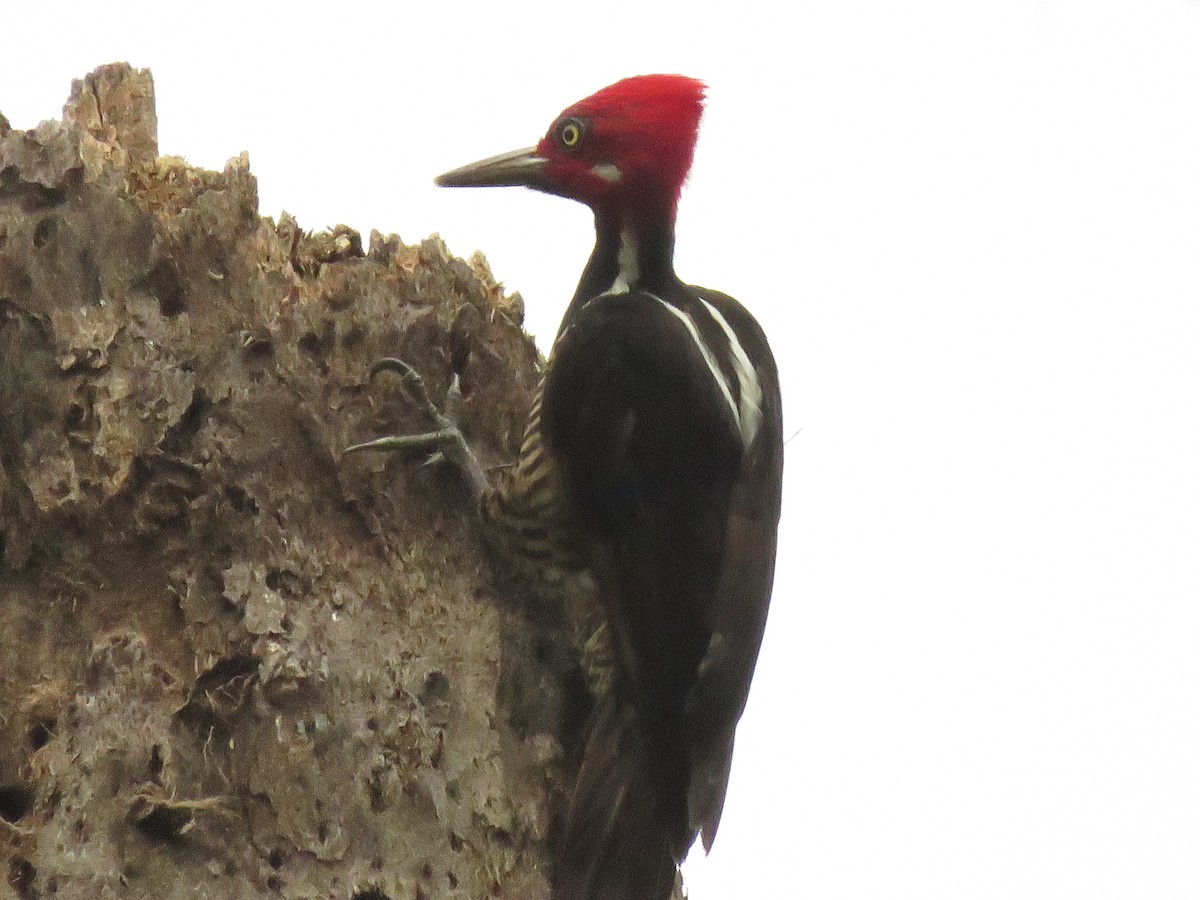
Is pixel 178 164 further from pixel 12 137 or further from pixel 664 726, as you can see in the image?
pixel 664 726

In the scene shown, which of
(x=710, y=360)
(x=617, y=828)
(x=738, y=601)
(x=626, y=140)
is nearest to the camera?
(x=617, y=828)

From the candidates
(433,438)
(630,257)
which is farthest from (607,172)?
(433,438)

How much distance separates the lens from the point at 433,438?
2.31 metres

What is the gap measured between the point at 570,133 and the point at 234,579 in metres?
1.17

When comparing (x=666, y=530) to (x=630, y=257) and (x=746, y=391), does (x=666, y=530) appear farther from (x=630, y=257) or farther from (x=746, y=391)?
(x=630, y=257)

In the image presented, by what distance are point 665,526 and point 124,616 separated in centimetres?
91

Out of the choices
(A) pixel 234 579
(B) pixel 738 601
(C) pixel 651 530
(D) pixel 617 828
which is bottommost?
(D) pixel 617 828

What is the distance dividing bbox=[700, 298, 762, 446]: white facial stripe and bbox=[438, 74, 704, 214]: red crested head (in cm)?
30

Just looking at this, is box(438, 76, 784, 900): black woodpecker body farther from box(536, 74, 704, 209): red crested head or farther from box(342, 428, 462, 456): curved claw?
box(342, 428, 462, 456): curved claw

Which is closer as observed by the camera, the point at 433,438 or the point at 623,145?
the point at 433,438

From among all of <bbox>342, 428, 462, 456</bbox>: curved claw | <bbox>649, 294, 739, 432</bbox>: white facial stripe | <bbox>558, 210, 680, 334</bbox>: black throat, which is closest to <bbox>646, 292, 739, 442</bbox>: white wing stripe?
<bbox>649, 294, 739, 432</bbox>: white facial stripe

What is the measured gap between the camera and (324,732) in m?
2.04

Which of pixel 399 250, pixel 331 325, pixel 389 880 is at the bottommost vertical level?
pixel 389 880

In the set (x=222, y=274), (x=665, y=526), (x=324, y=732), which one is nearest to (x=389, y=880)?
(x=324, y=732)
